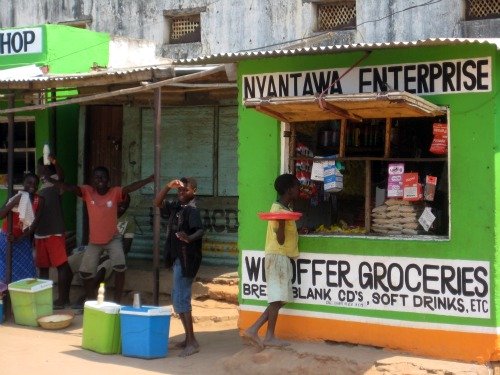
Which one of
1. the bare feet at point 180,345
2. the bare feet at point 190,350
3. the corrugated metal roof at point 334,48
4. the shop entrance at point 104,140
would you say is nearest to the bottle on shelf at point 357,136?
the corrugated metal roof at point 334,48

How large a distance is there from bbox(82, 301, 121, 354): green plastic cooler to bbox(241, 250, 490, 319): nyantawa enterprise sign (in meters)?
1.24

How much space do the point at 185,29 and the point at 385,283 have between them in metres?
10.5

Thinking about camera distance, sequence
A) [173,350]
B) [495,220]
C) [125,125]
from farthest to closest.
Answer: [125,125] < [173,350] < [495,220]

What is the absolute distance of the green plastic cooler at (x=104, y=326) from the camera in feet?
28.1

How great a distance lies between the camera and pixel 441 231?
7652 mm

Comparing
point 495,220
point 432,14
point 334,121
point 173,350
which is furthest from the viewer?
point 432,14

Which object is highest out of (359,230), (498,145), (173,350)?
(498,145)

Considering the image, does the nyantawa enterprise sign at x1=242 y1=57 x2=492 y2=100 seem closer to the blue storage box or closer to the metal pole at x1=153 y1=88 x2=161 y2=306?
the metal pole at x1=153 y1=88 x2=161 y2=306

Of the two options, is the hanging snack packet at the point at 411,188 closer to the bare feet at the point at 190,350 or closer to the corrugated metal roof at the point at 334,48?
the corrugated metal roof at the point at 334,48

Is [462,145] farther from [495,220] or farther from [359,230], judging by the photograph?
[359,230]

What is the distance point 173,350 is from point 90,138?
497 centimetres

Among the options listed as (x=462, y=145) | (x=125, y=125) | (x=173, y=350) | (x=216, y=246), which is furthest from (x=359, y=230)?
(x=125, y=125)

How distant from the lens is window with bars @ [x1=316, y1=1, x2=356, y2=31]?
588 inches

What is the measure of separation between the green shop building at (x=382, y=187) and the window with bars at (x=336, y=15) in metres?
6.92
